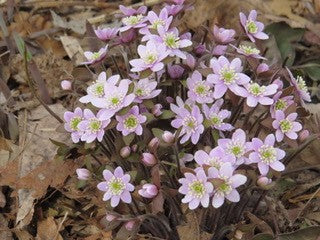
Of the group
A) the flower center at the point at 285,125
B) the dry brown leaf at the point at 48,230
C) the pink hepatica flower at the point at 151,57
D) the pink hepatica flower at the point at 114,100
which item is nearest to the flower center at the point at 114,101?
the pink hepatica flower at the point at 114,100

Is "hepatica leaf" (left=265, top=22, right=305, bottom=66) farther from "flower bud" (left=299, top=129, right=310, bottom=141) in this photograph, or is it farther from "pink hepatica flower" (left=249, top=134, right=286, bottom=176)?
"pink hepatica flower" (left=249, top=134, right=286, bottom=176)

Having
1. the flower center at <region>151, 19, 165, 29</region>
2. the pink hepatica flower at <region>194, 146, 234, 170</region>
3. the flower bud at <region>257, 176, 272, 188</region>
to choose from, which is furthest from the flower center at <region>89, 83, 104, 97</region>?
the flower bud at <region>257, 176, 272, 188</region>

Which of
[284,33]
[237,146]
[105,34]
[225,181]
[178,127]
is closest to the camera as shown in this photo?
[225,181]

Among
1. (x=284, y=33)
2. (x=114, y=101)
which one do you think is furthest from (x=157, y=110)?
(x=284, y=33)

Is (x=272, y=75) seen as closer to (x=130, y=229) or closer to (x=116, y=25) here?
(x=130, y=229)

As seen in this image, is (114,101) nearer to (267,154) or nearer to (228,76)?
(228,76)

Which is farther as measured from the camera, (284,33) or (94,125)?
(284,33)
